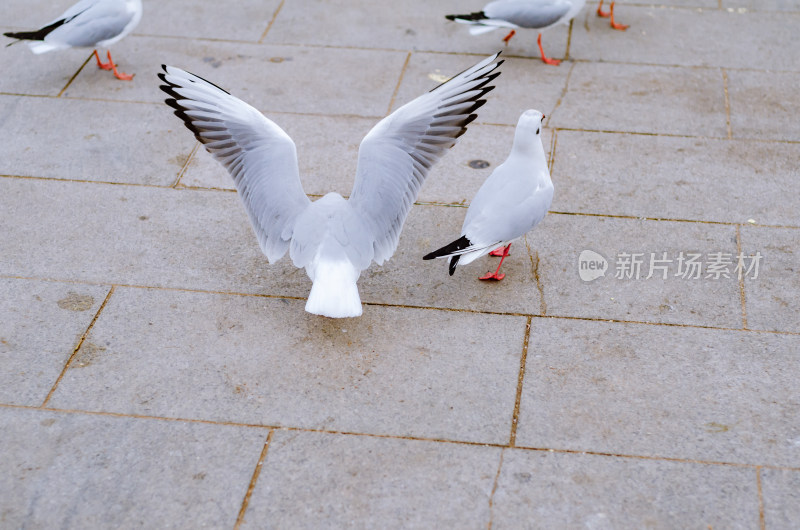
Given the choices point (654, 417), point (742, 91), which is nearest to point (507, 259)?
point (654, 417)

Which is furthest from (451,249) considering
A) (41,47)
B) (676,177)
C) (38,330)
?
(41,47)

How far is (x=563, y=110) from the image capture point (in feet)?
25.0

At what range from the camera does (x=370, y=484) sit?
4191 mm

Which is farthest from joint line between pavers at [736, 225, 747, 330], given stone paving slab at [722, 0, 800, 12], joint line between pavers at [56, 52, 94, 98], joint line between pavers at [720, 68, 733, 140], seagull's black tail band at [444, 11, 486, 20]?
joint line between pavers at [56, 52, 94, 98]

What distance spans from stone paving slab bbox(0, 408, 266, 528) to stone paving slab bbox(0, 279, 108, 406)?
0.21m

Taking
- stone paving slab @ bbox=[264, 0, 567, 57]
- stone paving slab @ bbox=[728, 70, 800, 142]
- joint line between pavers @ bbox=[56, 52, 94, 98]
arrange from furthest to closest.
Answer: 1. stone paving slab @ bbox=[264, 0, 567, 57]
2. joint line between pavers @ bbox=[56, 52, 94, 98]
3. stone paving slab @ bbox=[728, 70, 800, 142]

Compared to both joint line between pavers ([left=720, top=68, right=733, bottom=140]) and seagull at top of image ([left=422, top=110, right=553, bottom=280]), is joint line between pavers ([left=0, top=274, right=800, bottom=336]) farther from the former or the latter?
joint line between pavers ([left=720, top=68, right=733, bottom=140])

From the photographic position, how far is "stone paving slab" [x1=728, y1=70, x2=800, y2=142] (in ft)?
23.7

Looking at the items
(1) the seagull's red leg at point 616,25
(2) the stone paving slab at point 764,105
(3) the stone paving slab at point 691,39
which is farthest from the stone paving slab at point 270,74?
(2) the stone paving slab at point 764,105

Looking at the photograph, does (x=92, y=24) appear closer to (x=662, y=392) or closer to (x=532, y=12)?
(x=532, y=12)

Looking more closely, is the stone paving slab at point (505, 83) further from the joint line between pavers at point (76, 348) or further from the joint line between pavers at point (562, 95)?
the joint line between pavers at point (76, 348)

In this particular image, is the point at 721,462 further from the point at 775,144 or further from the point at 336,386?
the point at 775,144

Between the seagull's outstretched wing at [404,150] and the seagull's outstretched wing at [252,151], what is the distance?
44 cm

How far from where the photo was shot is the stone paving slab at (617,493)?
4.00 metres
